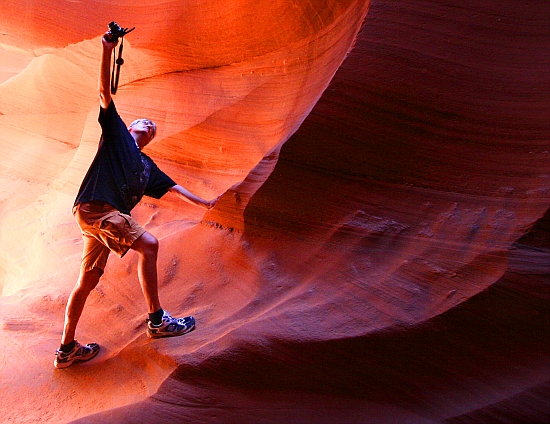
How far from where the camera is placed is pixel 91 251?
258 centimetres

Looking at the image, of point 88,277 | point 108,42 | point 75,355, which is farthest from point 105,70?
point 75,355

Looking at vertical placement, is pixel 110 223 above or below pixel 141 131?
below

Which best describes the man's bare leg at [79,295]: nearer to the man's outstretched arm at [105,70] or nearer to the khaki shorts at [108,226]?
the khaki shorts at [108,226]

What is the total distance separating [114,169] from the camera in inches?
100

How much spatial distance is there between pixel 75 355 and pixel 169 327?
51 cm

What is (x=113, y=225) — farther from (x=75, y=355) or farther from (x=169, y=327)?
(x=75, y=355)

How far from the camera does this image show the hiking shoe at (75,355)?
2643mm

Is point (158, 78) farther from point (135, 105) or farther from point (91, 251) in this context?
point (91, 251)

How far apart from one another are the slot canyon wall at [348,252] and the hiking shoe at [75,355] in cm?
5

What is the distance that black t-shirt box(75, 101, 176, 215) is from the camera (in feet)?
8.23

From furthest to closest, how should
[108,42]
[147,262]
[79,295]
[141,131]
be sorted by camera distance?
[141,131] → [79,295] → [147,262] → [108,42]

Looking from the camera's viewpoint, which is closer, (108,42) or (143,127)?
(108,42)

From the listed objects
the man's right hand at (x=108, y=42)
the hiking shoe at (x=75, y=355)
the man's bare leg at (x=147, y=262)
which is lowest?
the hiking shoe at (x=75, y=355)

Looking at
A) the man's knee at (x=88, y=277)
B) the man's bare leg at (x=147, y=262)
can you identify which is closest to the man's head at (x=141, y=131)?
the man's bare leg at (x=147, y=262)
